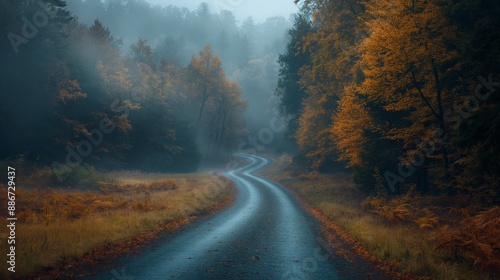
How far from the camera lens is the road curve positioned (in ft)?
23.6

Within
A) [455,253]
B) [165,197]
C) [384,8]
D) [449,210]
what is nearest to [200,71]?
[165,197]

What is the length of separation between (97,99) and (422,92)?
96.7ft

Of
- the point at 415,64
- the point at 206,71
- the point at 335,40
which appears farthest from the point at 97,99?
the point at 415,64

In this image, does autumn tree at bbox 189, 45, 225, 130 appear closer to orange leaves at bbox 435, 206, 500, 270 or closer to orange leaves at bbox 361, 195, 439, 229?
orange leaves at bbox 361, 195, 439, 229

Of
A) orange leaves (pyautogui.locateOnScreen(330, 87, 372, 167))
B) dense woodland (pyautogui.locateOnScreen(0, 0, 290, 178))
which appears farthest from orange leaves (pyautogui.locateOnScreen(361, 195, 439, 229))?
dense woodland (pyautogui.locateOnScreen(0, 0, 290, 178))

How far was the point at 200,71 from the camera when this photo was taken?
4900cm

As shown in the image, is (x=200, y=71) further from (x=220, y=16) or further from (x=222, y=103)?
(x=220, y=16)

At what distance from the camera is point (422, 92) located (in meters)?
15.1

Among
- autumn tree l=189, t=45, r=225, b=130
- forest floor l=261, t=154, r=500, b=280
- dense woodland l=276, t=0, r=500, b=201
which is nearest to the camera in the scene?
forest floor l=261, t=154, r=500, b=280

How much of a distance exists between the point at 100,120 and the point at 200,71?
20.2m

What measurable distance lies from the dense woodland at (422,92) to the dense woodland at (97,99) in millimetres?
19374

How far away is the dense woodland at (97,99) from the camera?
76.3ft

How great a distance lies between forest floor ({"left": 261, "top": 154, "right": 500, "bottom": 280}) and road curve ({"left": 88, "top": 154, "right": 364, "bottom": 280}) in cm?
123

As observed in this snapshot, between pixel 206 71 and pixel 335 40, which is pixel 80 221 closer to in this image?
pixel 335 40
